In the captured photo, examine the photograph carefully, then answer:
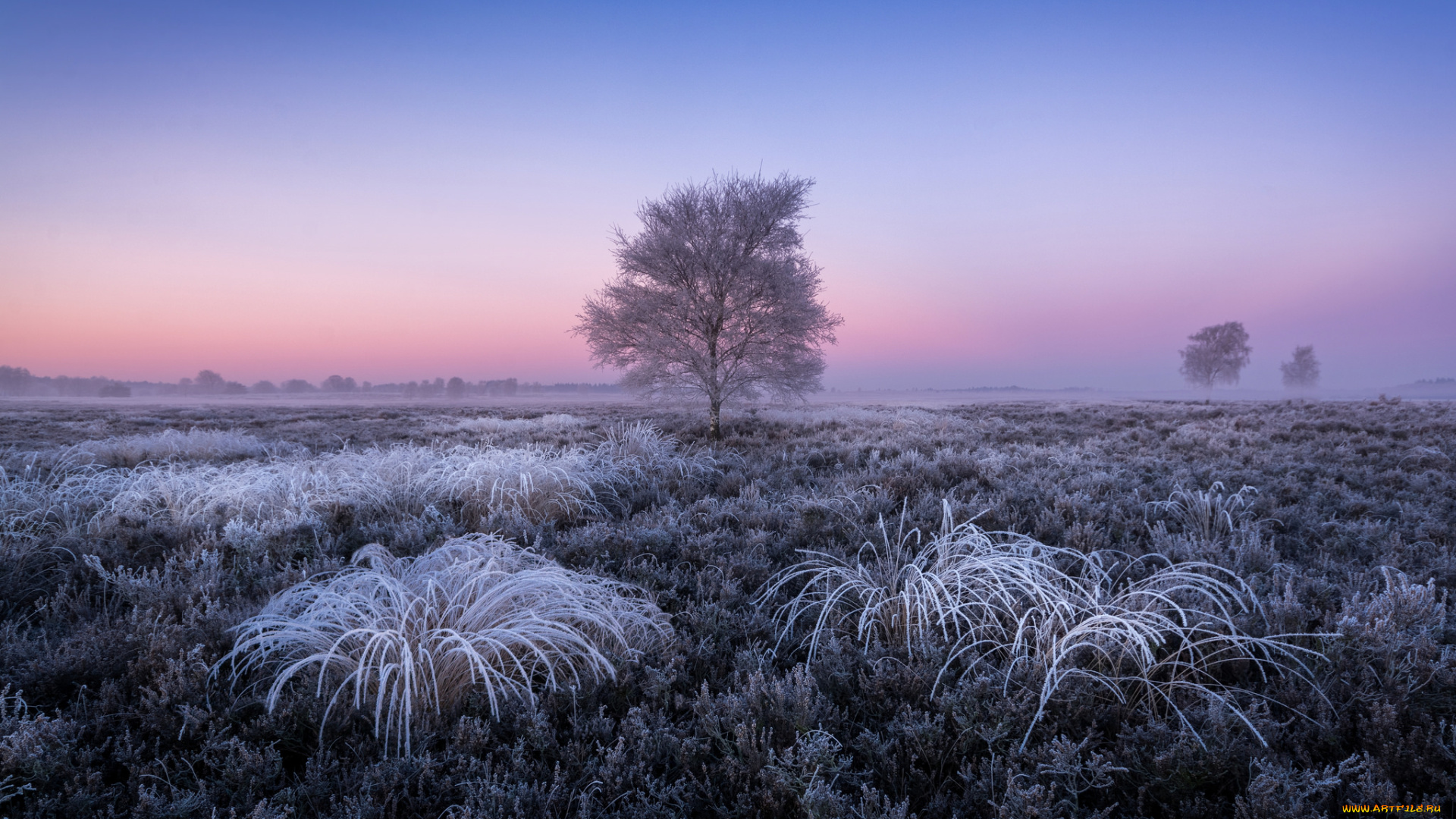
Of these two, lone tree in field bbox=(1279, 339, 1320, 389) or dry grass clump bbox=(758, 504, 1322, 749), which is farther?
lone tree in field bbox=(1279, 339, 1320, 389)

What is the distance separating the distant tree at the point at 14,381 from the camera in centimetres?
7912

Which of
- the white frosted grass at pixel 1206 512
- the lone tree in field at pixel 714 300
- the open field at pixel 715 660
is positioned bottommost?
the open field at pixel 715 660

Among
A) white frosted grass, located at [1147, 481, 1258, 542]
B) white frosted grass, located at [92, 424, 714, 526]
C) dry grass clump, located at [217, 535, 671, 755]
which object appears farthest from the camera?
white frosted grass, located at [92, 424, 714, 526]

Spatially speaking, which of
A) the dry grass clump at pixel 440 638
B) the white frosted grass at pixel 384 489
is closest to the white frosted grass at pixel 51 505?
the white frosted grass at pixel 384 489

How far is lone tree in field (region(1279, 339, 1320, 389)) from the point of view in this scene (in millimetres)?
74750

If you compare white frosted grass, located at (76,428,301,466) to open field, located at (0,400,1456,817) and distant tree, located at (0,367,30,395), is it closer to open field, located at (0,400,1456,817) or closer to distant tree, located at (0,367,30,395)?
open field, located at (0,400,1456,817)

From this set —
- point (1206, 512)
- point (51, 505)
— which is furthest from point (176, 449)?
point (1206, 512)

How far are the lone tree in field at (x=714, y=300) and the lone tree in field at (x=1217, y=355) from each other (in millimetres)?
68701

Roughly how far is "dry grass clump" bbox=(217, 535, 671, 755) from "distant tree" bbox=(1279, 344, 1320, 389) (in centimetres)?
10745

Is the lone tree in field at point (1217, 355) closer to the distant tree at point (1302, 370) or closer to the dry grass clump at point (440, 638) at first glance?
the distant tree at point (1302, 370)

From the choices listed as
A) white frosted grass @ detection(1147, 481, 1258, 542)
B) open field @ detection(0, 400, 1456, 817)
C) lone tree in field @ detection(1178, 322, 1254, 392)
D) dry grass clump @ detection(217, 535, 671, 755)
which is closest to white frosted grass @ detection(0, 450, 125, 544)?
open field @ detection(0, 400, 1456, 817)

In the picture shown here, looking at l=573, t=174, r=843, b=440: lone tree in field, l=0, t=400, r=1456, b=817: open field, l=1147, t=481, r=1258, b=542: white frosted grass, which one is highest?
l=573, t=174, r=843, b=440: lone tree in field

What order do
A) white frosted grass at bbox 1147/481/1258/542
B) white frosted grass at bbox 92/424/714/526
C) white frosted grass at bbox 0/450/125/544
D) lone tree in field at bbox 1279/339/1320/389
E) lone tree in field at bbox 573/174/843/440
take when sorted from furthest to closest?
lone tree in field at bbox 1279/339/1320/389, lone tree in field at bbox 573/174/843/440, white frosted grass at bbox 92/424/714/526, white frosted grass at bbox 1147/481/1258/542, white frosted grass at bbox 0/450/125/544

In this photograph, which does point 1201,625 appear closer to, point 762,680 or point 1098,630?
point 1098,630
